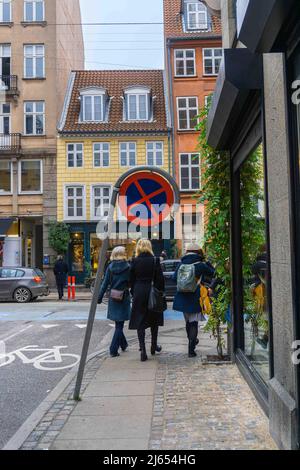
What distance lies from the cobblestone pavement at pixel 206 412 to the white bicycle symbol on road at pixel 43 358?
1871 millimetres

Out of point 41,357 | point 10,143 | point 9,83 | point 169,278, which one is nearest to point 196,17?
point 9,83

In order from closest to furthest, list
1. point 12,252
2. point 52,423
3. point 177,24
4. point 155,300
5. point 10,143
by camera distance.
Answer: point 52,423 → point 155,300 → point 12,252 → point 10,143 → point 177,24

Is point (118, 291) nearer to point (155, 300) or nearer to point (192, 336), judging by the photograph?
point (155, 300)

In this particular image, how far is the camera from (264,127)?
503 cm

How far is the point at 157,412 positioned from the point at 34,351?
4.91m

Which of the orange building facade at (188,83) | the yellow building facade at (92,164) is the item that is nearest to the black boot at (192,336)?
the orange building facade at (188,83)

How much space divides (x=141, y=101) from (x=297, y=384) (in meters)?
28.9

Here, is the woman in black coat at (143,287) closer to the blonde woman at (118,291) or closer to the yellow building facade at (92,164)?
the blonde woman at (118,291)

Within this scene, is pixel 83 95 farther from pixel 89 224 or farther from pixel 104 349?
pixel 104 349

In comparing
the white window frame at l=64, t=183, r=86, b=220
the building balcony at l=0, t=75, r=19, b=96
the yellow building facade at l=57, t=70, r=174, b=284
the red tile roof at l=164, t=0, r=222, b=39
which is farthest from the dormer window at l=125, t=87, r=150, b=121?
the building balcony at l=0, t=75, r=19, b=96

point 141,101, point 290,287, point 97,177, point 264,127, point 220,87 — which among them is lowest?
point 290,287

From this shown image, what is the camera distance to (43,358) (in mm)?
9234

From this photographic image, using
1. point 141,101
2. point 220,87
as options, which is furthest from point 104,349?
point 141,101

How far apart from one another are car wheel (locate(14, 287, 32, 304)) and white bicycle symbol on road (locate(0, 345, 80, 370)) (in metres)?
11.4
